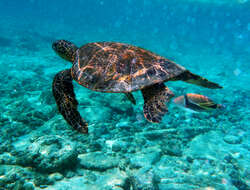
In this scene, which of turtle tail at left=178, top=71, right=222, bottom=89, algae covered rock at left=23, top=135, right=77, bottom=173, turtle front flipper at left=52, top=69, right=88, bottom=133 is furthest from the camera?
algae covered rock at left=23, top=135, right=77, bottom=173

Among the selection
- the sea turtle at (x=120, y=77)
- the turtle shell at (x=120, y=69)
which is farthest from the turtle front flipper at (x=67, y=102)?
the turtle shell at (x=120, y=69)

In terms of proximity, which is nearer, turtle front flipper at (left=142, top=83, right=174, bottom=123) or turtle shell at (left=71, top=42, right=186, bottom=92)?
turtle front flipper at (left=142, top=83, right=174, bottom=123)

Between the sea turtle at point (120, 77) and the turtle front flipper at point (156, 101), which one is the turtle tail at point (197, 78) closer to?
the sea turtle at point (120, 77)

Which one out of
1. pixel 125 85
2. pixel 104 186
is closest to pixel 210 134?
pixel 104 186

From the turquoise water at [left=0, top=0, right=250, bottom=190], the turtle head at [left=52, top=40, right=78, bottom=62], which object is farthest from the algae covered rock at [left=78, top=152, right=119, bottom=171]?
the turtle head at [left=52, top=40, right=78, bottom=62]

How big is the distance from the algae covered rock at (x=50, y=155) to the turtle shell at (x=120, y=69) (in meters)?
2.36

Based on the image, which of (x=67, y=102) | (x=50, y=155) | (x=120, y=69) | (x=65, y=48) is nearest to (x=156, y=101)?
(x=120, y=69)

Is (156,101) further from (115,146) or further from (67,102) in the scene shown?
(115,146)

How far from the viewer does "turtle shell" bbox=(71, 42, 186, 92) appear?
3088 mm

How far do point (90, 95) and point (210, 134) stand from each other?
632cm

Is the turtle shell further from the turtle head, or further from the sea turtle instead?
the turtle head

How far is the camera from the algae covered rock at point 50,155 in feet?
14.6

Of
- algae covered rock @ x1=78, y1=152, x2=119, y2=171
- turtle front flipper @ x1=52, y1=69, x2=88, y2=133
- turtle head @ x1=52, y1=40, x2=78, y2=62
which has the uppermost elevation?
turtle head @ x1=52, y1=40, x2=78, y2=62

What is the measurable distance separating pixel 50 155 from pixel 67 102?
7.14 ft
